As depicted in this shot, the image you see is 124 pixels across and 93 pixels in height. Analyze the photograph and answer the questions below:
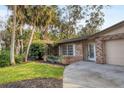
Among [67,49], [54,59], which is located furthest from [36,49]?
[67,49]

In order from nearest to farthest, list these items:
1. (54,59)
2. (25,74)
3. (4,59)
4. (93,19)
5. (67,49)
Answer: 1. (25,74)
2. (4,59)
3. (54,59)
4. (67,49)
5. (93,19)

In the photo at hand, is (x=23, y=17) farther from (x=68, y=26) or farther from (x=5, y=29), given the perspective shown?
(x=68, y=26)

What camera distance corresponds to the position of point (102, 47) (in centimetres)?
1670

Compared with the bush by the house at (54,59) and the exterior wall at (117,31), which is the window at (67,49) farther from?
the exterior wall at (117,31)

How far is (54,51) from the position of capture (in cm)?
2380

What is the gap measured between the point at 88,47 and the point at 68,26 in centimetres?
1467

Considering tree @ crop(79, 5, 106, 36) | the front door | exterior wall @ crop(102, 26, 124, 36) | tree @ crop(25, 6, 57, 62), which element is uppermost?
tree @ crop(79, 5, 106, 36)

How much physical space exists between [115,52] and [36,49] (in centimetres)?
930

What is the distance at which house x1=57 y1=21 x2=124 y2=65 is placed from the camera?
15406mm

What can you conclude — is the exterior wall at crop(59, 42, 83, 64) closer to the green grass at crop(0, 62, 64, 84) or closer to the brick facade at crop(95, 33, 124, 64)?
the brick facade at crop(95, 33, 124, 64)

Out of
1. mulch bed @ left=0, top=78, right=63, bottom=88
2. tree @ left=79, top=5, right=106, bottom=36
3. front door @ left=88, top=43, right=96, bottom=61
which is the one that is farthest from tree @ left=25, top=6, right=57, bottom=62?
tree @ left=79, top=5, right=106, bottom=36

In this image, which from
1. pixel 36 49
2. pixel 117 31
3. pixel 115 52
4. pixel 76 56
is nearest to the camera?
pixel 117 31

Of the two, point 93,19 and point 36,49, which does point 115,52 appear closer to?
point 36,49

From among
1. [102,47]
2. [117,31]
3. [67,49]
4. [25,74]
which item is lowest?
[25,74]
